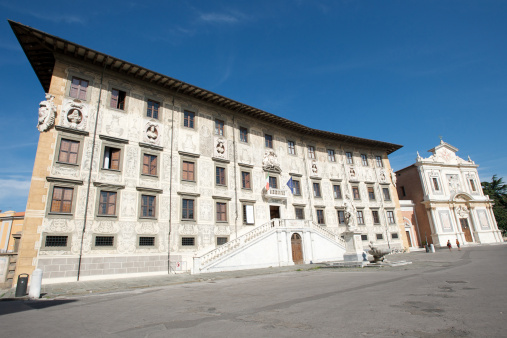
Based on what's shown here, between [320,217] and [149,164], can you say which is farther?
[320,217]

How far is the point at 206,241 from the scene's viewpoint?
21.4m

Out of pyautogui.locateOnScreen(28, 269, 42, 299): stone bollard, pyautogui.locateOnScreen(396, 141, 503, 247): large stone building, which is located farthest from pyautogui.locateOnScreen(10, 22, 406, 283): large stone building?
pyautogui.locateOnScreen(396, 141, 503, 247): large stone building

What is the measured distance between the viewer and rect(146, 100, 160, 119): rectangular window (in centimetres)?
2169

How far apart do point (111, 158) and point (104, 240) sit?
5467 mm

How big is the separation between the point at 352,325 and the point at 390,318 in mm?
905

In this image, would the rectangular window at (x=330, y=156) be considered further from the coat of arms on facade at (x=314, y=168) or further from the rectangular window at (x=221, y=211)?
the rectangular window at (x=221, y=211)

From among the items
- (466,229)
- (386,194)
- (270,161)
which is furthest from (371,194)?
(466,229)

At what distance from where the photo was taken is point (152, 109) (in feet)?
71.8

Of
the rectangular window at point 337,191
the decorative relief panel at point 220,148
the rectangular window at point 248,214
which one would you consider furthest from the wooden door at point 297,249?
the decorative relief panel at point 220,148

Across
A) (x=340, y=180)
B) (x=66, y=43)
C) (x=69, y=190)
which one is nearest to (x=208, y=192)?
(x=69, y=190)

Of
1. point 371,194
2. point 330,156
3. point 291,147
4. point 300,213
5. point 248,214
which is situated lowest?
point 248,214

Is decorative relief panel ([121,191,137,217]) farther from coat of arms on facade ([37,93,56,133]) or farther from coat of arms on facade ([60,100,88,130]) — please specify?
coat of arms on facade ([37,93,56,133])

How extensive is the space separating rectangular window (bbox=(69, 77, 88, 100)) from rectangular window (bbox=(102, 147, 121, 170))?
379 cm

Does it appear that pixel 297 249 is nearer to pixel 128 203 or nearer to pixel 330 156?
pixel 330 156
